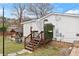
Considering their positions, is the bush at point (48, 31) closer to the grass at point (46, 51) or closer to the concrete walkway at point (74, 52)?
the grass at point (46, 51)

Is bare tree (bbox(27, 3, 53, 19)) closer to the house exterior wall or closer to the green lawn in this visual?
the house exterior wall

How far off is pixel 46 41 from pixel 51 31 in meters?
0.08

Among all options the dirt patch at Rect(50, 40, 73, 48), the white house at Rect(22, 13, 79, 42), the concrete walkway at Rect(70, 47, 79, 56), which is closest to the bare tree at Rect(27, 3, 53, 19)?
the white house at Rect(22, 13, 79, 42)

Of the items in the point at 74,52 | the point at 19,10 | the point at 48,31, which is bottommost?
the point at 74,52

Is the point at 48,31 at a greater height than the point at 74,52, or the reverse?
the point at 48,31

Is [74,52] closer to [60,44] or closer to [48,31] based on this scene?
[60,44]

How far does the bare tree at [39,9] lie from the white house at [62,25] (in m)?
0.03

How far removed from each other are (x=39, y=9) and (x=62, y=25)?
205mm

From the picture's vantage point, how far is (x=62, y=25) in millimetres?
1746

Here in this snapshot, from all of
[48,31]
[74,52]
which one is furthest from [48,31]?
[74,52]

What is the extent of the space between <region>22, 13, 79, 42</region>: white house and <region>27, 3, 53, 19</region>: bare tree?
0.11 feet

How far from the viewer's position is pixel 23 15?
1.76 metres

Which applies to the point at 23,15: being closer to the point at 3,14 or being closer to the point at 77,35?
the point at 3,14

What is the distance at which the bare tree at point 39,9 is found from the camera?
5.77ft
